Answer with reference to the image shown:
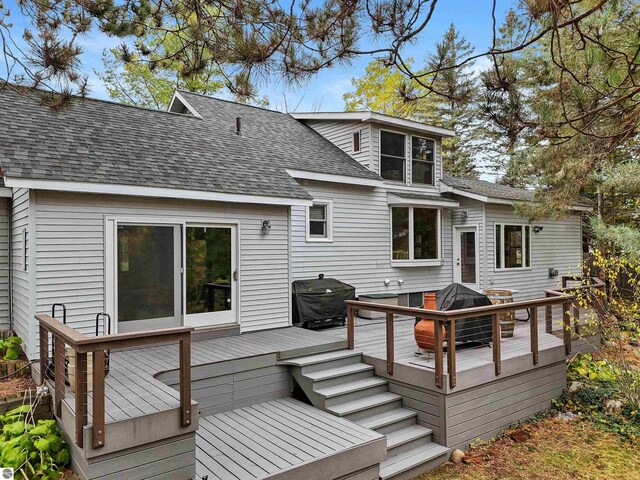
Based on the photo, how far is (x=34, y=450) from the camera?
145 inches

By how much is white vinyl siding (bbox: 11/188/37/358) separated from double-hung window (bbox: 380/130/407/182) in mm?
7454

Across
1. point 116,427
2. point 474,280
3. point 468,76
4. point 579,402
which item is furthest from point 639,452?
point 474,280

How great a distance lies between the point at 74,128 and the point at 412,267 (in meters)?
7.80

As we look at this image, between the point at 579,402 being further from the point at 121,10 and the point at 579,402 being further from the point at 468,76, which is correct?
the point at 121,10

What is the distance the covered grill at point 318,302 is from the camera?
26.1 feet

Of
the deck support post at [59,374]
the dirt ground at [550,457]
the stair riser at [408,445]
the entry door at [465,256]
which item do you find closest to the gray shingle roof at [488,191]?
the entry door at [465,256]

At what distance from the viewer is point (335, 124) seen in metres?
11.6

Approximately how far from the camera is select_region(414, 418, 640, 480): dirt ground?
4.61 meters

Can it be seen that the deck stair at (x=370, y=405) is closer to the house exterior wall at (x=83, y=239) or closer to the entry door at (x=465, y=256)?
the house exterior wall at (x=83, y=239)

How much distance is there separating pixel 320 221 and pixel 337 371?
14.5 feet

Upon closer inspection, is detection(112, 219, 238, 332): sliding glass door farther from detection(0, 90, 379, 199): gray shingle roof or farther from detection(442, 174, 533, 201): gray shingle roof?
detection(442, 174, 533, 201): gray shingle roof

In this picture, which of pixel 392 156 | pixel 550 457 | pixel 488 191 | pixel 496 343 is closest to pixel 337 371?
pixel 496 343

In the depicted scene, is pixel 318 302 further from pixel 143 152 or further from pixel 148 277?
pixel 143 152

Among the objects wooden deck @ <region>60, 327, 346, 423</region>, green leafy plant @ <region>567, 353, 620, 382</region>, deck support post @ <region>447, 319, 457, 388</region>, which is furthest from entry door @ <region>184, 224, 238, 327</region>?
green leafy plant @ <region>567, 353, 620, 382</region>
